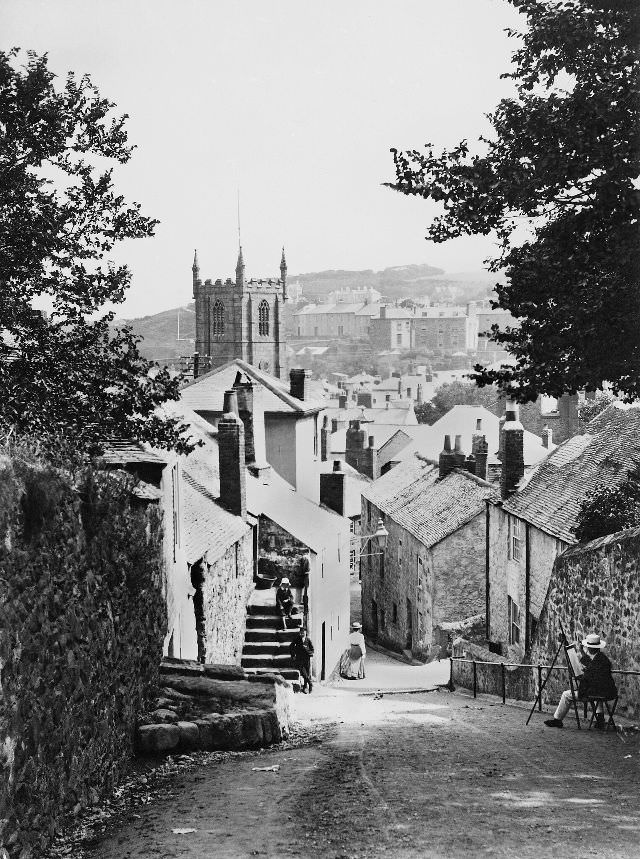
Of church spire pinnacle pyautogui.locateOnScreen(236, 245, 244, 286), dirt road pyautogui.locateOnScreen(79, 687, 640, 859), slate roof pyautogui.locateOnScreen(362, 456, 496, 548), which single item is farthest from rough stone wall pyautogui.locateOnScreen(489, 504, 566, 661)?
church spire pinnacle pyautogui.locateOnScreen(236, 245, 244, 286)

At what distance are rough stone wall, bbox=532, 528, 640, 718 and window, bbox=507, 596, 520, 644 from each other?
357 inches

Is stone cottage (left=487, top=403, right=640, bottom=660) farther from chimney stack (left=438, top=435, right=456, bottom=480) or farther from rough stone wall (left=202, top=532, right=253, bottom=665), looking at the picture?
chimney stack (left=438, top=435, right=456, bottom=480)

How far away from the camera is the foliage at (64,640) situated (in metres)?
7.11

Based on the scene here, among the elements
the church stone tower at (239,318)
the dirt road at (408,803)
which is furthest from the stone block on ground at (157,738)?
the church stone tower at (239,318)

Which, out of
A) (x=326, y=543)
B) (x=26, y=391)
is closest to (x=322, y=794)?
(x=26, y=391)

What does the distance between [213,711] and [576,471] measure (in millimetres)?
17476

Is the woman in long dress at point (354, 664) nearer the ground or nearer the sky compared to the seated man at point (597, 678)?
nearer the ground

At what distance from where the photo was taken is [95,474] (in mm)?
9820

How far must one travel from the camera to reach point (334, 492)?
131 feet

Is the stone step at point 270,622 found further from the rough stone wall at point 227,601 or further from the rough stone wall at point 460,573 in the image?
the rough stone wall at point 460,573

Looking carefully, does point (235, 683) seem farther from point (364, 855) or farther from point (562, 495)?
point (562, 495)

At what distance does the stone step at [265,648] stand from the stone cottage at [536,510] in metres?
6.88

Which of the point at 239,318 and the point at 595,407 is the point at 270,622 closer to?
the point at 595,407

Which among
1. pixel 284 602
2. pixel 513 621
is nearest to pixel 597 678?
pixel 284 602
